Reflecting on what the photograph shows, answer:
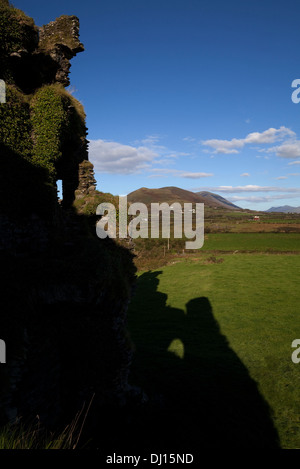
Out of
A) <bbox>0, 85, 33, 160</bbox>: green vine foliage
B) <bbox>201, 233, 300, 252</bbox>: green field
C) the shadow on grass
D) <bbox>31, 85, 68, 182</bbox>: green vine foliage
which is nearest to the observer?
the shadow on grass

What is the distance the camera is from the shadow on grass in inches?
408

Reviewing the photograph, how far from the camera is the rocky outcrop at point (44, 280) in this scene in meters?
7.16

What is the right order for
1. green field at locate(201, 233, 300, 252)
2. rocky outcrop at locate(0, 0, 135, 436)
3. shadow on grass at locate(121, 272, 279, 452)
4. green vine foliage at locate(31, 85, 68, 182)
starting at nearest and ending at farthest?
rocky outcrop at locate(0, 0, 135, 436) → shadow on grass at locate(121, 272, 279, 452) → green vine foliage at locate(31, 85, 68, 182) → green field at locate(201, 233, 300, 252)

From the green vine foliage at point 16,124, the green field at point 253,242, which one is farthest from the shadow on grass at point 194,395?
the green field at point 253,242

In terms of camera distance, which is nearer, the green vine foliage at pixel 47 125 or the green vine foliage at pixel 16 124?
the green vine foliage at pixel 16 124

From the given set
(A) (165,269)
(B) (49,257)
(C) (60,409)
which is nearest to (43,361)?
(C) (60,409)

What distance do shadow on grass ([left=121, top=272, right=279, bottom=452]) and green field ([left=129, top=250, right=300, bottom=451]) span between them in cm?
5

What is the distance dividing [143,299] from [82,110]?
23865 mm

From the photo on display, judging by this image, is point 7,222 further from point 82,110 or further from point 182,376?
point 182,376

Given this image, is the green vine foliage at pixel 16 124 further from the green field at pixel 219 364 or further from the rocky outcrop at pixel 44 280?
the green field at pixel 219 364

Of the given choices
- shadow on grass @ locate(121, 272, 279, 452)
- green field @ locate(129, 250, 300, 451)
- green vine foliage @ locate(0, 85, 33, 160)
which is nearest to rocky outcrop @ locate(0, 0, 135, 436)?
green vine foliage @ locate(0, 85, 33, 160)

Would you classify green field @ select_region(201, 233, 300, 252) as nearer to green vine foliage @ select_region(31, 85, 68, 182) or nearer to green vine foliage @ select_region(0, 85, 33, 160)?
green vine foliage @ select_region(31, 85, 68, 182)

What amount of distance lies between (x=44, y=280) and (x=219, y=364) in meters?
13.4

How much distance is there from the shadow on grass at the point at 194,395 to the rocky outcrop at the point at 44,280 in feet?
7.56
